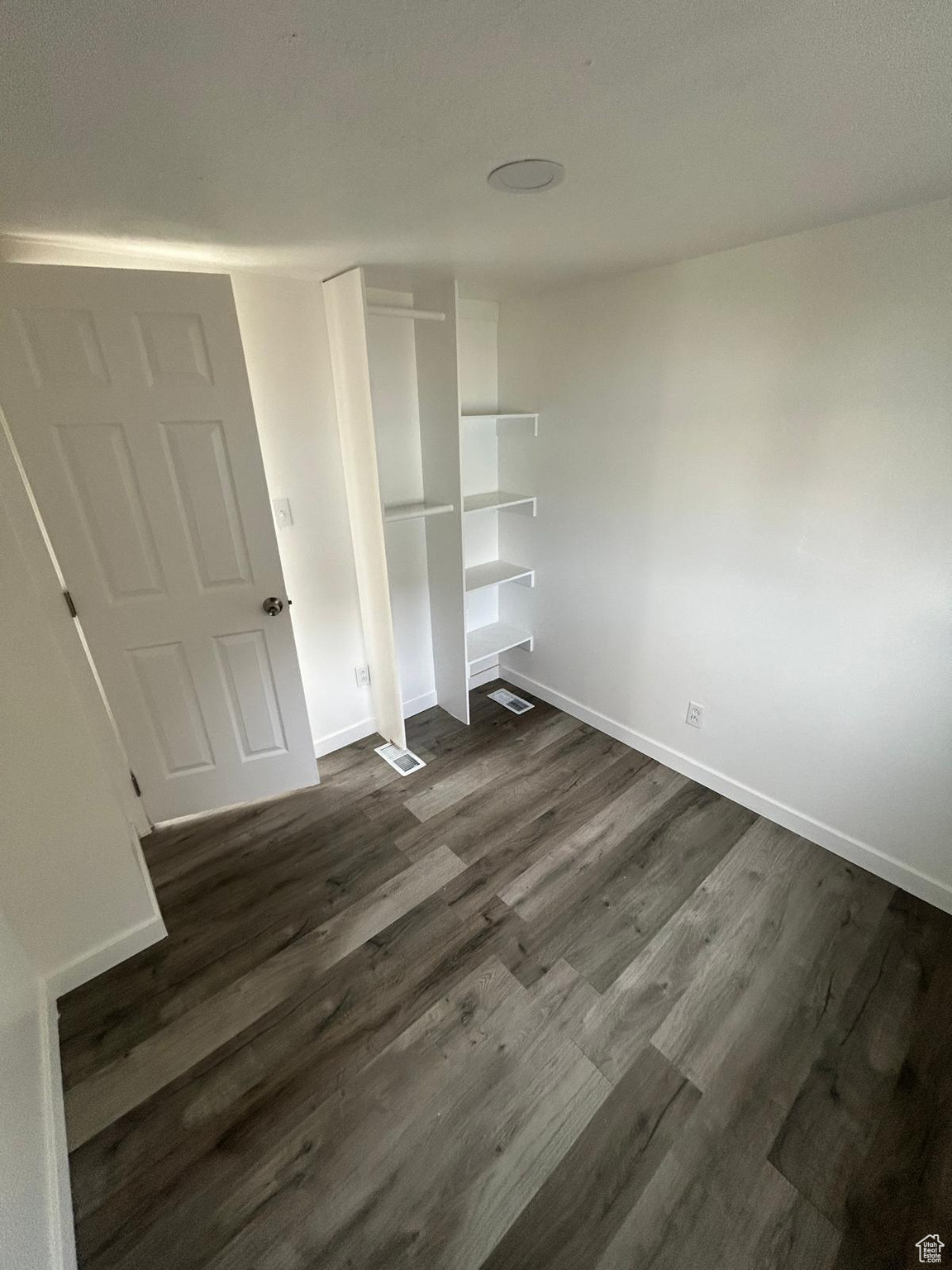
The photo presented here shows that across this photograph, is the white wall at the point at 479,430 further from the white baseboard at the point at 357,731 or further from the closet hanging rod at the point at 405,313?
the white baseboard at the point at 357,731

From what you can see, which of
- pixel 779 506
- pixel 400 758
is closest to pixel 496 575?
pixel 400 758

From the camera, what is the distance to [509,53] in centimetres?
71

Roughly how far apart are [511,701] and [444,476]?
1.40 metres

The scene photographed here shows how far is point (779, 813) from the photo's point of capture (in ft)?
7.36

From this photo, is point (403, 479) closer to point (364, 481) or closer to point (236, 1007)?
point (364, 481)

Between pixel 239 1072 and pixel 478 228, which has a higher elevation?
pixel 478 228

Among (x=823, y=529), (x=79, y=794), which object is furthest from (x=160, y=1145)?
(x=823, y=529)

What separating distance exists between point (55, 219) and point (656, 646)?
2492 mm

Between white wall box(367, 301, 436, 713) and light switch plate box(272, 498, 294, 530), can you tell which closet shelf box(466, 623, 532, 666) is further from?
light switch plate box(272, 498, 294, 530)

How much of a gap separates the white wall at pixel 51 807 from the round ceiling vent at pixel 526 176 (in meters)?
1.42

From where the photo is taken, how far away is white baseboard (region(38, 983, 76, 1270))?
1.13m

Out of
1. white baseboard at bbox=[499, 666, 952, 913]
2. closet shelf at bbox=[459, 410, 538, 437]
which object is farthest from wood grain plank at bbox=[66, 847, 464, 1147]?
closet shelf at bbox=[459, 410, 538, 437]

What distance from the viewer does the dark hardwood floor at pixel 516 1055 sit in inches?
47.3

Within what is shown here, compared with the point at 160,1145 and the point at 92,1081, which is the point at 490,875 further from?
the point at 92,1081
